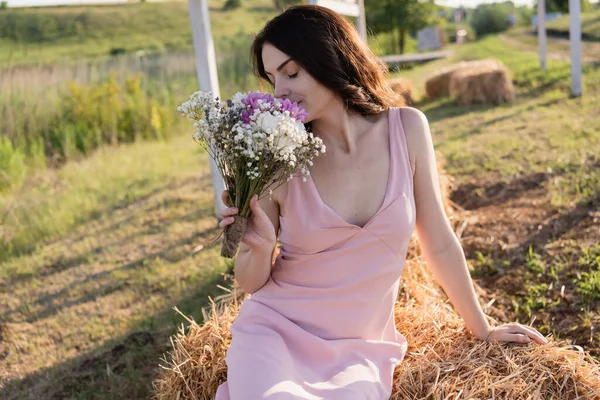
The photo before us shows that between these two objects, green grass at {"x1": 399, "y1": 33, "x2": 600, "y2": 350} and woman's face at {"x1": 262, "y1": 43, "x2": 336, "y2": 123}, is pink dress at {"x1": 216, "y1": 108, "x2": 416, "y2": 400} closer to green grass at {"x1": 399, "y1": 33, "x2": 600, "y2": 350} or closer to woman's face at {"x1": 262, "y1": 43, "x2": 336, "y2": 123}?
woman's face at {"x1": 262, "y1": 43, "x2": 336, "y2": 123}

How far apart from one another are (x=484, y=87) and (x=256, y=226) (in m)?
8.77

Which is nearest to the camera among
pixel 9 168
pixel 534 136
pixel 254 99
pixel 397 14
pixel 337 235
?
pixel 254 99

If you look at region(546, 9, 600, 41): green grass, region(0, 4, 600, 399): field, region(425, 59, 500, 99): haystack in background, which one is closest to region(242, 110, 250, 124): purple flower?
region(0, 4, 600, 399): field

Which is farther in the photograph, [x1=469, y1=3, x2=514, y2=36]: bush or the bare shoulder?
[x1=469, y1=3, x2=514, y2=36]: bush

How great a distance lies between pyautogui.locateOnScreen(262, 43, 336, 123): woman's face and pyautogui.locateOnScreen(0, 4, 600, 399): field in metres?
1.70

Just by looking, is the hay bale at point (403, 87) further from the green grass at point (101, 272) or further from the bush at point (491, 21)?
the bush at point (491, 21)

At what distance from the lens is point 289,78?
2.21m

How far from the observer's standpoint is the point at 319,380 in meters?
2.04

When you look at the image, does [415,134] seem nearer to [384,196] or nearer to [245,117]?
[384,196]

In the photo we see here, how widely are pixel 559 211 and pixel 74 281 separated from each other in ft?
12.0

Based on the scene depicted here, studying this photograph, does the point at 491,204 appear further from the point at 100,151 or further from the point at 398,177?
the point at 100,151

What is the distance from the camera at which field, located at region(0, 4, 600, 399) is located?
3.49 meters

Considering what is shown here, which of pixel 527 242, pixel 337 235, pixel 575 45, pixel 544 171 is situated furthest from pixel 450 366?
pixel 575 45

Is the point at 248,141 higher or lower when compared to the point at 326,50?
lower
